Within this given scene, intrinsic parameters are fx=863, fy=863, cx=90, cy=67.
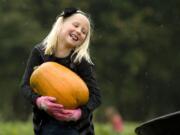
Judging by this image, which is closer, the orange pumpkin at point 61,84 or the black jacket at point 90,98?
the orange pumpkin at point 61,84

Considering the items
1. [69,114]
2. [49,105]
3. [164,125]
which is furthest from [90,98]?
[164,125]

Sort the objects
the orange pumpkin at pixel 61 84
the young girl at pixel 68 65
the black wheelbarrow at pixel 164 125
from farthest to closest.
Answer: the young girl at pixel 68 65 → the orange pumpkin at pixel 61 84 → the black wheelbarrow at pixel 164 125

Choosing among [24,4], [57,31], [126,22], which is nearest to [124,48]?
[126,22]

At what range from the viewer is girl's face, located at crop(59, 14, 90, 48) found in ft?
16.9

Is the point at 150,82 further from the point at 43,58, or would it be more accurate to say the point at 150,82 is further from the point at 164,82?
the point at 43,58

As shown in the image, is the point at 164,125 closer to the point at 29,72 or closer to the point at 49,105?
A: the point at 49,105

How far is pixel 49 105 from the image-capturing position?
4.88 m

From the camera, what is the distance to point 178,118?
356cm

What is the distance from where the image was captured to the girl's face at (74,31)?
5.15 metres

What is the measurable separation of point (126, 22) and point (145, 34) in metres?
1.70

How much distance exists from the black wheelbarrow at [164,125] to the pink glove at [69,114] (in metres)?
1.17

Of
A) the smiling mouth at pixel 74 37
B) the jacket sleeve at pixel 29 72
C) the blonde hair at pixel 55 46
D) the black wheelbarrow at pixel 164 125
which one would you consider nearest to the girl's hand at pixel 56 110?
the jacket sleeve at pixel 29 72

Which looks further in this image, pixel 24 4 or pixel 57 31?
pixel 24 4

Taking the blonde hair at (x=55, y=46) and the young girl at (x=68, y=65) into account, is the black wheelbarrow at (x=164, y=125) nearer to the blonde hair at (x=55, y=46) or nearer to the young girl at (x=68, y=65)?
the young girl at (x=68, y=65)
